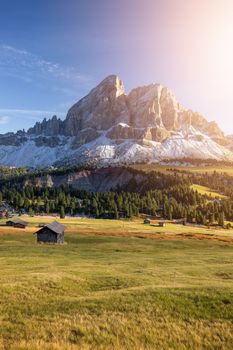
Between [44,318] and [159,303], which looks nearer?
[44,318]

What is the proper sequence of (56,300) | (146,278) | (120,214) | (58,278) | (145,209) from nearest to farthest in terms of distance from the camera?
(56,300), (58,278), (146,278), (120,214), (145,209)

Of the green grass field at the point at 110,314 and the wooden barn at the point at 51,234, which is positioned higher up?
the green grass field at the point at 110,314

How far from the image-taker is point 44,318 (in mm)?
19750

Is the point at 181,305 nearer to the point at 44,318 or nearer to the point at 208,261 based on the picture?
the point at 44,318

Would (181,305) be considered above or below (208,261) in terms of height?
above

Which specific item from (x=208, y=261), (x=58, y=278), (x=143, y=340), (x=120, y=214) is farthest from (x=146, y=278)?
(x=120, y=214)

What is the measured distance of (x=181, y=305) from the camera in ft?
73.5

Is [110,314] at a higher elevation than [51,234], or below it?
higher

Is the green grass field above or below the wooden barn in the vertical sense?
above

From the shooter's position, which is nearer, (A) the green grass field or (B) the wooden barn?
(A) the green grass field

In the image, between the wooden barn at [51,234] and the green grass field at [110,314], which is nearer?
the green grass field at [110,314]

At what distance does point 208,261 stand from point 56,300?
A: 34.0 meters

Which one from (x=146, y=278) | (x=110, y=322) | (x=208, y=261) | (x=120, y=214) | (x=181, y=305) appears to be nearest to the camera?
(x=110, y=322)

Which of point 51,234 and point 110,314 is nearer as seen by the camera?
point 110,314
